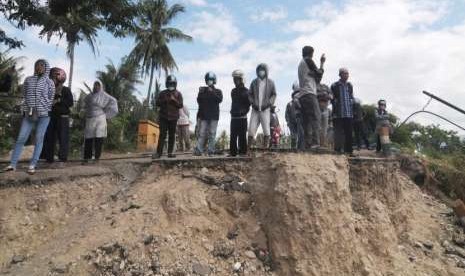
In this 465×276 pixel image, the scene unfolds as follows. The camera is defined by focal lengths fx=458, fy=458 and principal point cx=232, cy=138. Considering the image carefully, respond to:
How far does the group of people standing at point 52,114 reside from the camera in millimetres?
6707

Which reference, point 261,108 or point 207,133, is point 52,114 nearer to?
point 207,133

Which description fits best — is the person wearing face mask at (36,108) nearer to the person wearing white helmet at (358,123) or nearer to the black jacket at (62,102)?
the black jacket at (62,102)

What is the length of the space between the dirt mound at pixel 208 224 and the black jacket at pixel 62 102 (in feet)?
4.61

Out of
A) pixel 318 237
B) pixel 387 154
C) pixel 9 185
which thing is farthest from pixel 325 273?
pixel 387 154

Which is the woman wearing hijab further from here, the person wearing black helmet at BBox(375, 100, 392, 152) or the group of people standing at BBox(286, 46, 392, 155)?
the person wearing black helmet at BBox(375, 100, 392, 152)

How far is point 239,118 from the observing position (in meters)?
7.81

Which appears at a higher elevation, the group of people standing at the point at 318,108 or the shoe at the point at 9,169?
the group of people standing at the point at 318,108

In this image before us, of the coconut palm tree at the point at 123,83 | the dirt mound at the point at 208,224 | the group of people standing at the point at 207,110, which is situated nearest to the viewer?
the dirt mound at the point at 208,224

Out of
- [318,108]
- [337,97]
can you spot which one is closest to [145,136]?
[337,97]

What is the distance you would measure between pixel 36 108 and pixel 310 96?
13.6 ft

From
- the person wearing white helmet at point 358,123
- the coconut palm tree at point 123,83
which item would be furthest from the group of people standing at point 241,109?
the coconut palm tree at point 123,83

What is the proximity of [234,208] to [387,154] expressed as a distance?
17.1 feet

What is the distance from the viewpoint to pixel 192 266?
18.4 ft

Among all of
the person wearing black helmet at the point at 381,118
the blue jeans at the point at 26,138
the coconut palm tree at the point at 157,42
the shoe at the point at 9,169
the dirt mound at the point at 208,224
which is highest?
the coconut palm tree at the point at 157,42
